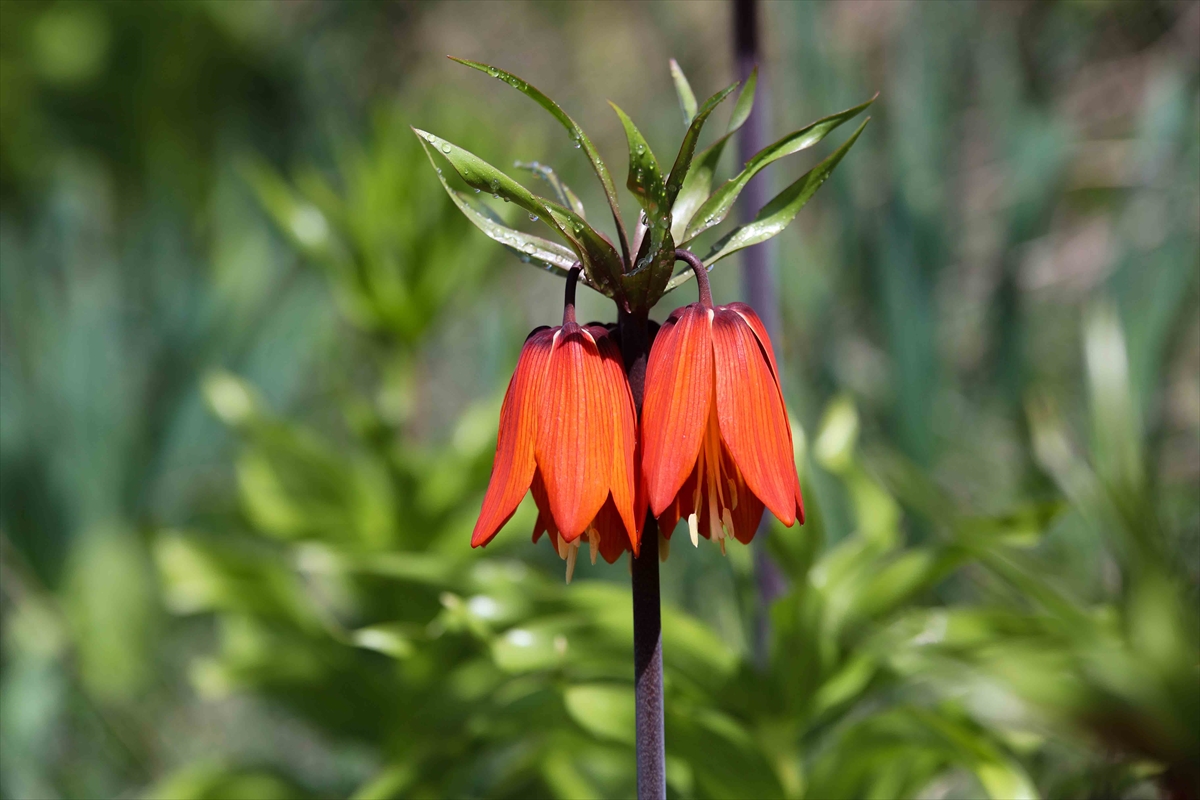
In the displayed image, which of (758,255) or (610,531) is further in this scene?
(758,255)

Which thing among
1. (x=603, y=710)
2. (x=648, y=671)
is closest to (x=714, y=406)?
(x=648, y=671)

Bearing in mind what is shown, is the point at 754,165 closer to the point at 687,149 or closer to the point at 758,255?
the point at 687,149

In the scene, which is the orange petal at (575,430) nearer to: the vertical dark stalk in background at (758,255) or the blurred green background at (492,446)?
the blurred green background at (492,446)

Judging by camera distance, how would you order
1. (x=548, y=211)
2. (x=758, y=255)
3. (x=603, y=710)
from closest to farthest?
(x=548, y=211) → (x=603, y=710) → (x=758, y=255)

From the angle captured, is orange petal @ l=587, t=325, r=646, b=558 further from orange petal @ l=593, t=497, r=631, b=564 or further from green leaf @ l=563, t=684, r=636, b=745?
green leaf @ l=563, t=684, r=636, b=745

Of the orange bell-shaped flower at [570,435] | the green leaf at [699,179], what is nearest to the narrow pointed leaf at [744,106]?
the green leaf at [699,179]

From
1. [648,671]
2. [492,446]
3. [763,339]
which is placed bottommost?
[648,671]

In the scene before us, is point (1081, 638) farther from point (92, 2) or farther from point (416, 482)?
point (92, 2)
